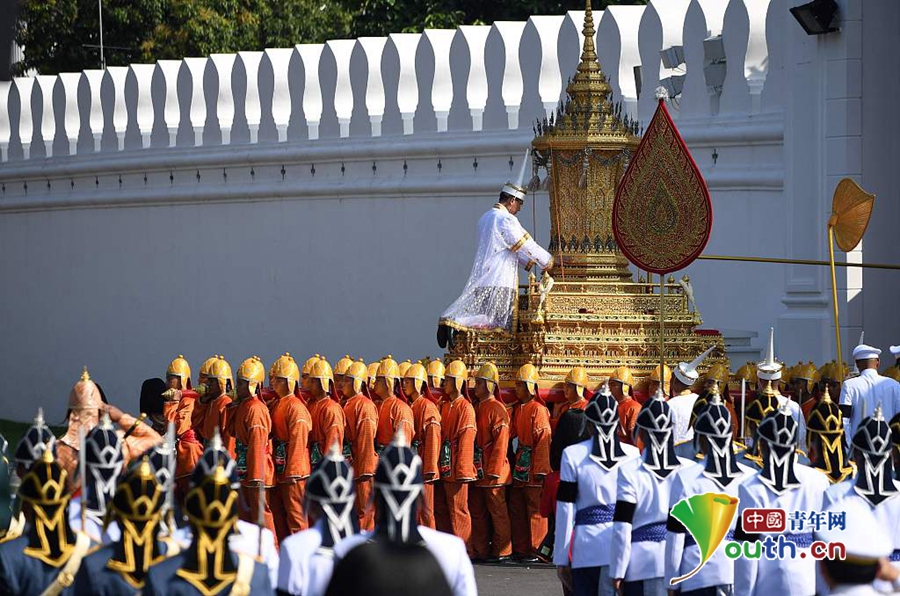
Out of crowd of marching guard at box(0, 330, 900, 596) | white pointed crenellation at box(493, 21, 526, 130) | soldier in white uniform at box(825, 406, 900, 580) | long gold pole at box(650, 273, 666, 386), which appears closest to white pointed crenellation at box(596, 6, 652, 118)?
white pointed crenellation at box(493, 21, 526, 130)

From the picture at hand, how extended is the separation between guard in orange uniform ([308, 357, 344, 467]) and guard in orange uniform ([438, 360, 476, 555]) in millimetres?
721

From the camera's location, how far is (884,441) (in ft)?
26.1

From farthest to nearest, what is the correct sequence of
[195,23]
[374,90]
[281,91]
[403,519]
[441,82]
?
[195,23], [281,91], [374,90], [441,82], [403,519]

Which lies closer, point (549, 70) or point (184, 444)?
point (184, 444)

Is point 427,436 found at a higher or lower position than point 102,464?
lower

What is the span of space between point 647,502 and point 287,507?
191 inches

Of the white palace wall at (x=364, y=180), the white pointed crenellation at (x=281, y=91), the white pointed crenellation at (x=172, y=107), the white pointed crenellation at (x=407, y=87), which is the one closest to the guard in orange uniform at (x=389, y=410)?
the white palace wall at (x=364, y=180)

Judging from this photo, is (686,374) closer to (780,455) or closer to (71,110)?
(780,455)

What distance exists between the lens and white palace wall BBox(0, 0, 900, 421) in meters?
16.3

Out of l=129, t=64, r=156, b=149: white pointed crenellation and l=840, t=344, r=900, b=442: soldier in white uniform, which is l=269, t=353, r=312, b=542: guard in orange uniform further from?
l=129, t=64, r=156, b=149: white pointed crenellation

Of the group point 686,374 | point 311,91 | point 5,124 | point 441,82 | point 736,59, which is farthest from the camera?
point 5,124

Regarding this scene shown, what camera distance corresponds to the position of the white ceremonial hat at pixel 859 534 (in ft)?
21.4

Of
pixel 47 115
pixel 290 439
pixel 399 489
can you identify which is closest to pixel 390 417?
pixel 290 439

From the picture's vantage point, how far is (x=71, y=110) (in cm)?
2283
